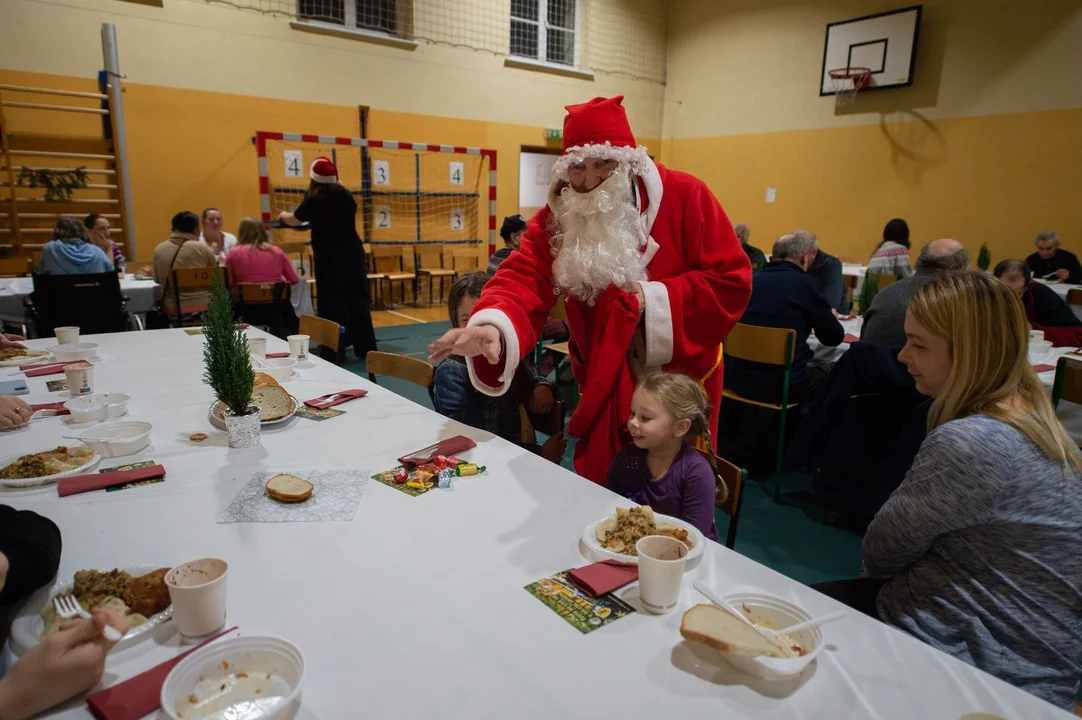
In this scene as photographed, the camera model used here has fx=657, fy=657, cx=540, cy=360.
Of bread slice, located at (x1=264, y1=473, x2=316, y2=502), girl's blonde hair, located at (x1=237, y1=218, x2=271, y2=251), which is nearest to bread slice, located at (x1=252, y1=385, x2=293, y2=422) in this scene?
bread slice, located at (x1=264, y1=473, x2=316, y2=502)

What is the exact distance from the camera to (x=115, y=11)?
7.27 m

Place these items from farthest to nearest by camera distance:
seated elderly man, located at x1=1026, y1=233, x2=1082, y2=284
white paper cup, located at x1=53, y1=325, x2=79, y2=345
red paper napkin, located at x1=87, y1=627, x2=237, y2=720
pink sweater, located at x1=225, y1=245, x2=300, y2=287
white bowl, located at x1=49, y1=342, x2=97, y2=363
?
seated elderly man, located at x1=1026, y1=233, x2=1082, y2=284
pink sweater, located at x1=225, y1=245, x2=300, y2=287
white paper cup, located at x1=53, y1=325, x2=79, y2=345
white bowl, located at x1=49, y1=342, x2=97, y2=363
red paper napkin, located at x1=87, y1=627, x2=237, y2=720

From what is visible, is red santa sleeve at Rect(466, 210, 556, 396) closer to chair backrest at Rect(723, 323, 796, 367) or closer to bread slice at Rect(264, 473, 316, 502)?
bread slice at Rect(264, 473, 316, 502)

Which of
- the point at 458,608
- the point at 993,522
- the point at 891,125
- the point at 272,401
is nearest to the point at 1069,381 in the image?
the point at 993,522

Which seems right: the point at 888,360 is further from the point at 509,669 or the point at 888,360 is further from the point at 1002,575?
the point at 509,669

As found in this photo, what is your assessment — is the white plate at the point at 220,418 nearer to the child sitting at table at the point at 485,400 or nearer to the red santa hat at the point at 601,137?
the child sitting at table at the point at 485,400

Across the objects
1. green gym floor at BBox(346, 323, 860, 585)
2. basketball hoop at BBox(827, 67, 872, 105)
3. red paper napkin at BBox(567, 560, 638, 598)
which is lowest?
green gym floor at BBox(346, 323, 860, 585)

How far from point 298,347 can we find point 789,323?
8.47 feet

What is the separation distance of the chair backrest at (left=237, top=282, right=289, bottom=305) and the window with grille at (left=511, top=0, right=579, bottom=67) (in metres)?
6.60

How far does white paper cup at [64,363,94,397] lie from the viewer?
7.44ft

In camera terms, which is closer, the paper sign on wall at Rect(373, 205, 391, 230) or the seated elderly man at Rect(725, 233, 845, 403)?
the seated elderly man at Rect(725, 233, 845, 403)

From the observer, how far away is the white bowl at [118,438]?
1.79 m

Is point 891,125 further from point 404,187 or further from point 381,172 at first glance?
point 381,172


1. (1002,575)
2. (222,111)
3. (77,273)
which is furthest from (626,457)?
(222,111)
